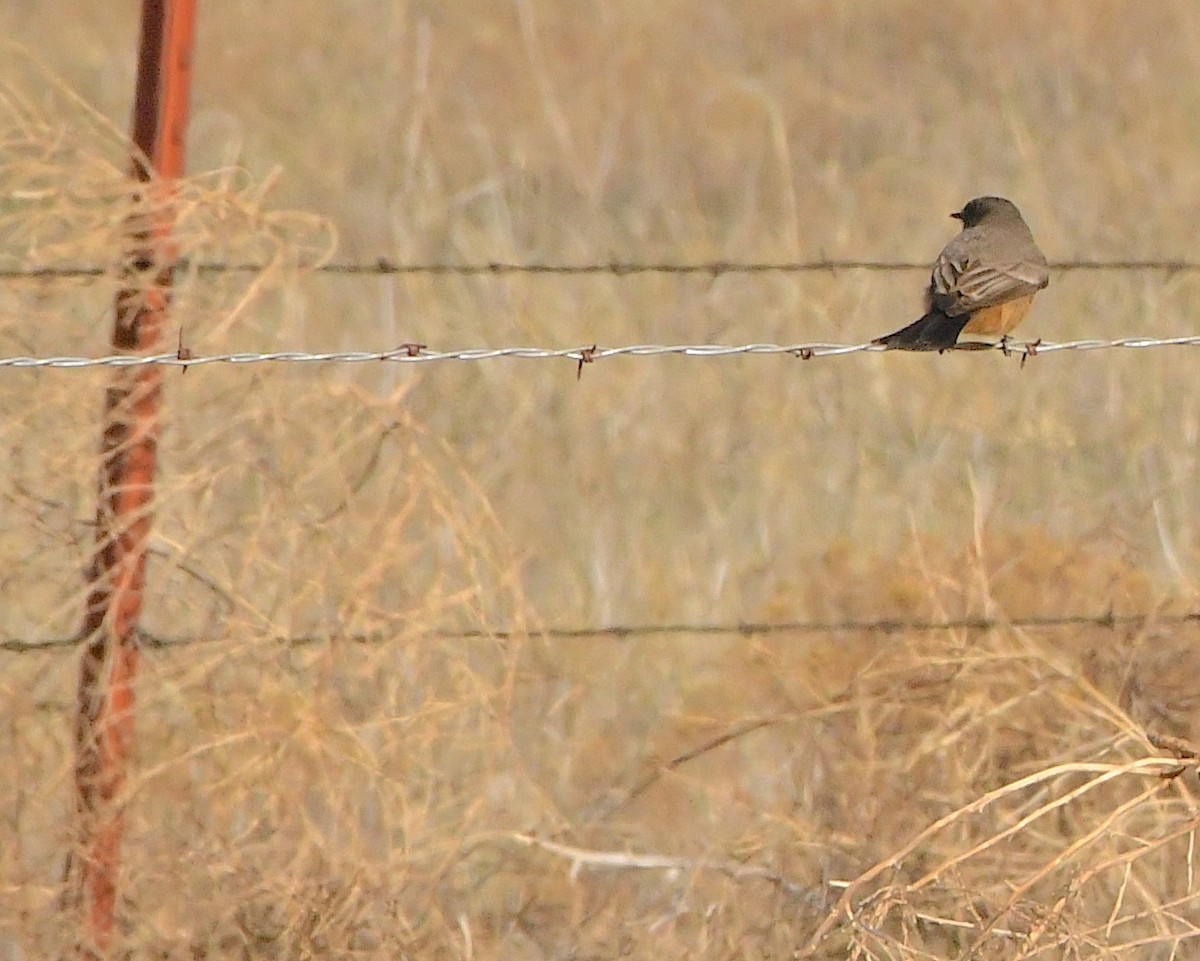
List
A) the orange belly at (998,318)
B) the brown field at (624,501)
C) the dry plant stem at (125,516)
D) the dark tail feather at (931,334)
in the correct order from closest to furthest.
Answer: the dry plant stem at (125,516)
the brown field at (624,501)
the dark tail feather at (931,334)
the orange belly at (998,318)

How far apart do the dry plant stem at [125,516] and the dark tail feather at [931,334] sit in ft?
5.52

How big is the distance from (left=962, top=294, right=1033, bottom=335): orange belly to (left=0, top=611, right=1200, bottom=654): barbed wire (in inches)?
30.0

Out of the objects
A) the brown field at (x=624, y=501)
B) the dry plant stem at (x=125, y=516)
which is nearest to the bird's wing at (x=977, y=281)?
the brown field at (x=624, y=501)

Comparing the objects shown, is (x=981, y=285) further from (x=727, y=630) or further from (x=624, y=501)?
(x=624, y=501)

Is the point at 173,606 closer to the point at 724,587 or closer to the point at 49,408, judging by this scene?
the point at 49,408

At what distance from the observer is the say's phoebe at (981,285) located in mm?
5152

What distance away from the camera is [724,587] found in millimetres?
7227

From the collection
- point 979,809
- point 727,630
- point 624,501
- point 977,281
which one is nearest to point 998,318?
point 977,281

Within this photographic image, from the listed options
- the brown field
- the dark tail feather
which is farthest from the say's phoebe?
the brown field

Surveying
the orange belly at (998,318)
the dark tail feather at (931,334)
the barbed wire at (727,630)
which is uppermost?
the orange belly at (998,318)

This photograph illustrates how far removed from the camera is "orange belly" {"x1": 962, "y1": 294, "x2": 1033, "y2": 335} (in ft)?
18.0

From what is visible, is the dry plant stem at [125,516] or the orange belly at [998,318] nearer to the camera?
the dry plant stem at [125,516]

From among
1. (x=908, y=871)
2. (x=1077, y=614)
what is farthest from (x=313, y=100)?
(x=908, y=871)

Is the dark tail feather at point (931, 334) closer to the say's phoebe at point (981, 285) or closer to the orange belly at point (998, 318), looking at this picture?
the say's phoebe at point (981, 285)
